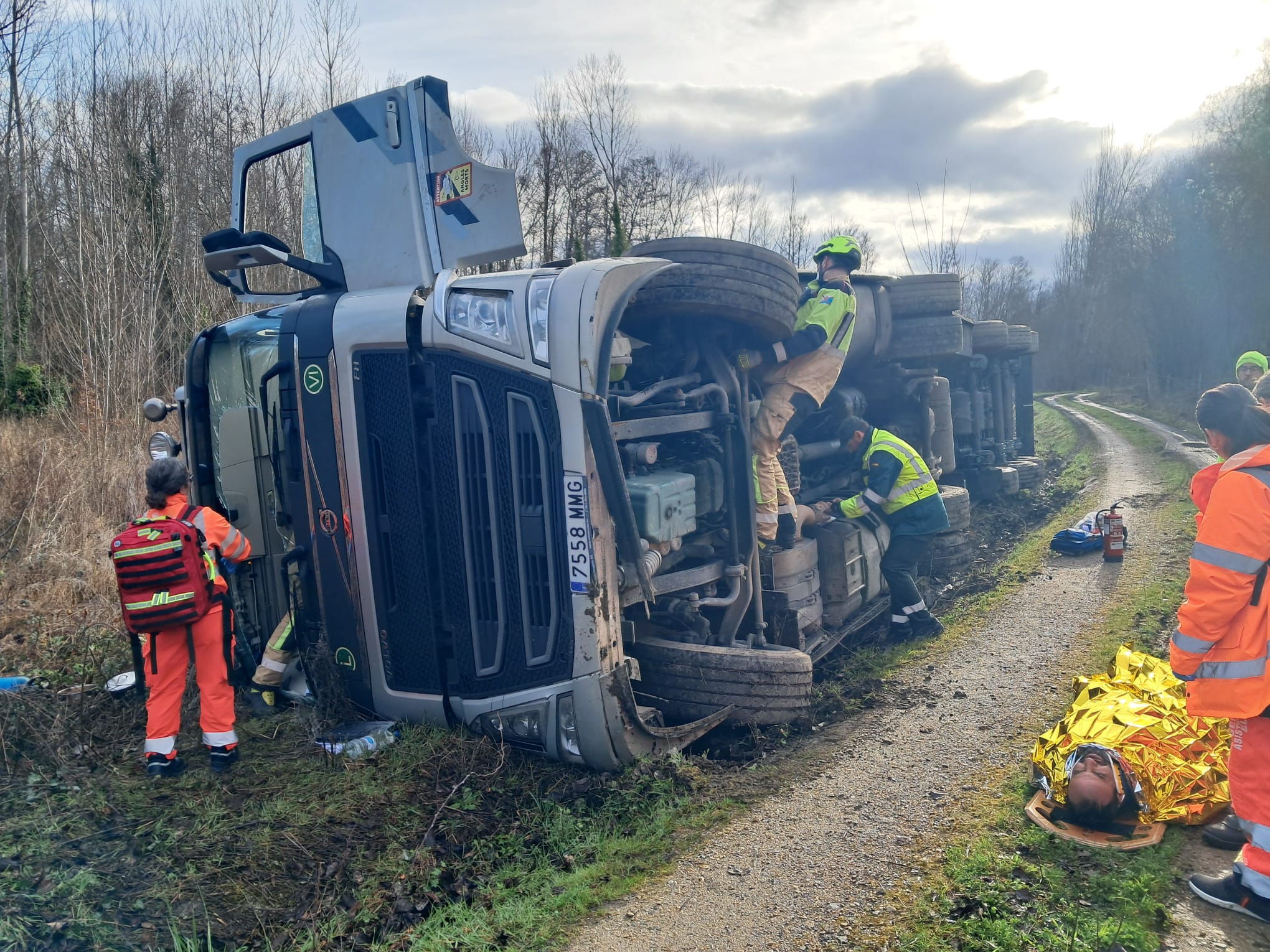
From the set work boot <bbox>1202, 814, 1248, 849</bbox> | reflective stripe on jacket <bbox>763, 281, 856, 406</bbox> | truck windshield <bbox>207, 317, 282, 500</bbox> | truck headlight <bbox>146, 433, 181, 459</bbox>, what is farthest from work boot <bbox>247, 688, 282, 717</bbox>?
work boot <bbox>1202, 814, 1248, 849</bbox>

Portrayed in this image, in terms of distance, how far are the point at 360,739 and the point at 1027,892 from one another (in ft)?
8.87

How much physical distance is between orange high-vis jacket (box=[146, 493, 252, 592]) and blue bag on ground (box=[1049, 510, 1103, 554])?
24.6ft

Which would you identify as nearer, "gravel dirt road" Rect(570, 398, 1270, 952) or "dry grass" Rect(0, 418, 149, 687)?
"gravel dirt road" Rect(570, 398, 1270, 952)

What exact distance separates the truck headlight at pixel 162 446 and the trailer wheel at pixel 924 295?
6190 millimetres

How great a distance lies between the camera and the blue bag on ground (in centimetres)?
848

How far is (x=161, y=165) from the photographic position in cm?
1391

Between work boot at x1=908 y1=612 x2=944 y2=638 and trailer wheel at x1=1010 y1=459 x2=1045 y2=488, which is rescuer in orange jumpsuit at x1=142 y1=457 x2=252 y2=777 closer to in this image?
work boot at x1=908 y1=612 x2=944 y2=638

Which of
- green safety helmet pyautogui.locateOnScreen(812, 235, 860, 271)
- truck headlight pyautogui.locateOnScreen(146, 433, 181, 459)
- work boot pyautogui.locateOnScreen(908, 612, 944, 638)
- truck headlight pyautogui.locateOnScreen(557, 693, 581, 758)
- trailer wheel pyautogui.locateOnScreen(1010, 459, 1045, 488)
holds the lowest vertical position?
work boot pyautogui.locateOnScreen(908, 612, 944, 638)

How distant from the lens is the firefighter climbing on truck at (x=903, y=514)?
630 cm

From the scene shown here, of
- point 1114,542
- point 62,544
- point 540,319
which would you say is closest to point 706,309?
point 540,319

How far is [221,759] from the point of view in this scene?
3.88 m

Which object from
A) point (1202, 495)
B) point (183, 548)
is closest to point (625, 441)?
point (183, 548)

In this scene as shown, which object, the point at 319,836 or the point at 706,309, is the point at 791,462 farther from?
the point at 319,836

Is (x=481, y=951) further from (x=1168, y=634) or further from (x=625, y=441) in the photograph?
(x=1168, y=634)
